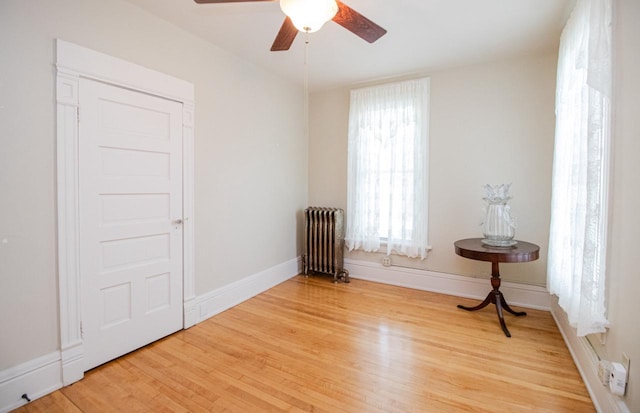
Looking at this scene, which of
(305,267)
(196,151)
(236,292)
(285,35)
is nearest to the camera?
(285,35)

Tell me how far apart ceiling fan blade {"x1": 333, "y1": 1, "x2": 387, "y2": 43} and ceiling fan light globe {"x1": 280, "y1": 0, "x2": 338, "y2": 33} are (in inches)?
3.5

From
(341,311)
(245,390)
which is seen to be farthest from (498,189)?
(245,390)

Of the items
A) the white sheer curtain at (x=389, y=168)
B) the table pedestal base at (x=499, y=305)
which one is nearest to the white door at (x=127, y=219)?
the white sheer curtain at (x=389, y=168)

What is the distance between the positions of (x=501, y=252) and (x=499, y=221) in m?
0.37

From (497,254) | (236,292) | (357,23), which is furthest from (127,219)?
(497,254)

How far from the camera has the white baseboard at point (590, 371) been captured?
4.95 ft

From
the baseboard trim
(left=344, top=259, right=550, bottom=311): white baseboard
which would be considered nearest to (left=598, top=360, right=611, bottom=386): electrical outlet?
(left=344, top=259, right=550, bottom=311): white baseboard

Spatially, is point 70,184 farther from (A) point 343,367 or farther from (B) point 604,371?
(B) point 604,371

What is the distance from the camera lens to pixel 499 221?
282 centimetres

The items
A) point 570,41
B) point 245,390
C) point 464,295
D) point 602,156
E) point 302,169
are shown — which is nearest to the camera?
point 602,156

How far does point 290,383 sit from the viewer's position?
1.94 metres

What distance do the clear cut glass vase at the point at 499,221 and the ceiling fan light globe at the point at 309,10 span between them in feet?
7.38

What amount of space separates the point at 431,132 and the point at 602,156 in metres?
2.13

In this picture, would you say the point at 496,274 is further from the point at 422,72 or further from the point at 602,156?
the point at 422,72
